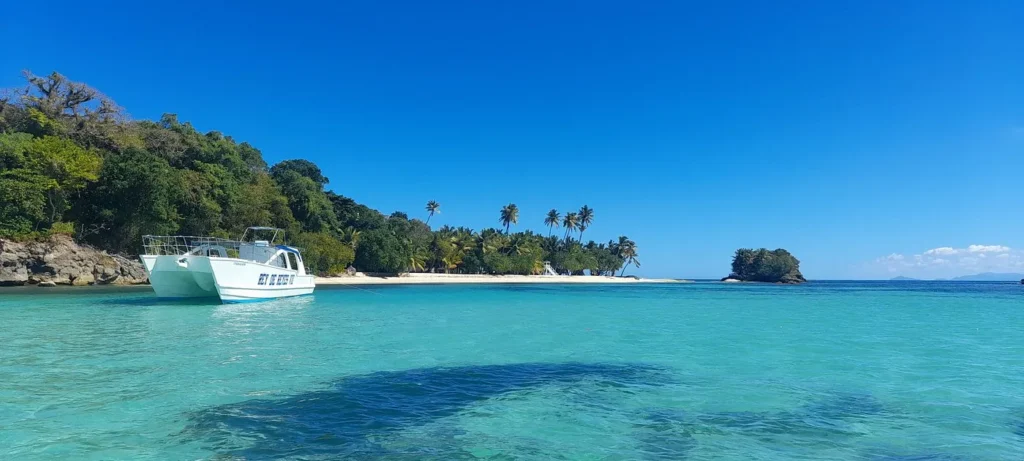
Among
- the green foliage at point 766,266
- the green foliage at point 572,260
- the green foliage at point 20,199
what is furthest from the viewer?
the green foliage at point 766,266

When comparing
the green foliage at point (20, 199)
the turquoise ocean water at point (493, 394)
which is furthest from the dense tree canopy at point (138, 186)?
the turquoise ocean water at point (493, 394)

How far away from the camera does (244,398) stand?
26.4 feet

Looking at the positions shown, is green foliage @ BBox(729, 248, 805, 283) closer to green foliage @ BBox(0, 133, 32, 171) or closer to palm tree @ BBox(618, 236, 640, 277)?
palm tree @ BBox(618, 236, 640, 277)

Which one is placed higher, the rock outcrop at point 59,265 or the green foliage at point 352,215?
the green foliage at point 352,215

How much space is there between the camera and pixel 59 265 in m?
35.8

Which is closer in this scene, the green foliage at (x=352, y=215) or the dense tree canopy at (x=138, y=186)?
the dense tree canopy at (x=138, y=186)

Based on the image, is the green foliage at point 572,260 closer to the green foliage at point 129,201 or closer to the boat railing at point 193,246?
the boat railing at point 193,246

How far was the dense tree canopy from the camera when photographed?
35031 millimetres

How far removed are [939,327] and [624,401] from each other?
18.9 metres

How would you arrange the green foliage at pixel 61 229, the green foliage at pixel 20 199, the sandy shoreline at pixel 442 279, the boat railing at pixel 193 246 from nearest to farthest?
the boat railing at pixel 193 246 → the green foliage at pixel 20 199 → the green foliage at pixel 61 229 → the sandy shoreline at pixel 442 279

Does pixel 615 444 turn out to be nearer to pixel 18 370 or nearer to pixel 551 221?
pixel 18 370

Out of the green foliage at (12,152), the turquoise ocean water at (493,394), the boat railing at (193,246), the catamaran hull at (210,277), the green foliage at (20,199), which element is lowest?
the turquoise ocean water at (493,394)

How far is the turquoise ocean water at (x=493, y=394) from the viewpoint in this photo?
20.1ft

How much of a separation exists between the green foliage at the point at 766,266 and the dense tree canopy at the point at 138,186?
9373 centimetres
